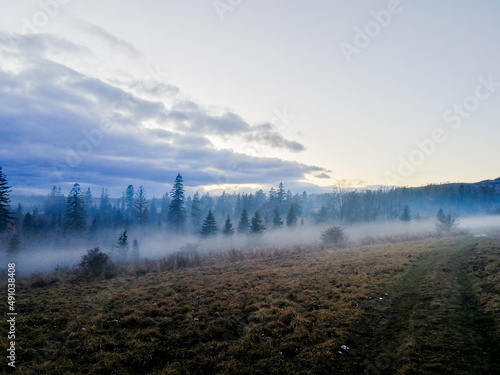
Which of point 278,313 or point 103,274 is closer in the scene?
point 278,313

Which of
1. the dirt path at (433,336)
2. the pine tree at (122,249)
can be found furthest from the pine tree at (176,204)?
the dirt path at (433,336)

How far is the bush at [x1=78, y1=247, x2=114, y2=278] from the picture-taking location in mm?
22438

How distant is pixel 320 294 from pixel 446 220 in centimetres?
5107

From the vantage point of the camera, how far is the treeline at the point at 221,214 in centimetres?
5916

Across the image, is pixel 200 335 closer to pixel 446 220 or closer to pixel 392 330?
pixel 392 330

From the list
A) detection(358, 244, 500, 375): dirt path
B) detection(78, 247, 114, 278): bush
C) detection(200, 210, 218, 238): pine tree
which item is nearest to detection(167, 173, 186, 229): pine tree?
detection(200, 210, 218, 238): pine tree

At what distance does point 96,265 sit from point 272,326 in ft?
67.8

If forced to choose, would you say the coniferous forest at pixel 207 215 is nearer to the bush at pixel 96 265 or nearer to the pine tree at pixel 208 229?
the pine tree at pixel 208 229

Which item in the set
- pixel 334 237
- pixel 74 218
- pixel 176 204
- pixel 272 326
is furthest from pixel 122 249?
pixel 272 326

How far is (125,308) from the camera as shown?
12.2 meters

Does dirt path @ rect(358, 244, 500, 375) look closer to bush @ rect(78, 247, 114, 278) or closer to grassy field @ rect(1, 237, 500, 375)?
grassy field @ rect(1, 237, 500, 375)

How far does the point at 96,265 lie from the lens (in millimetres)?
23281

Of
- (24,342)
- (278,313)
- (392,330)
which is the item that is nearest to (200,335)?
(278,313)

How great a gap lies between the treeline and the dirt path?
43.4 metres
